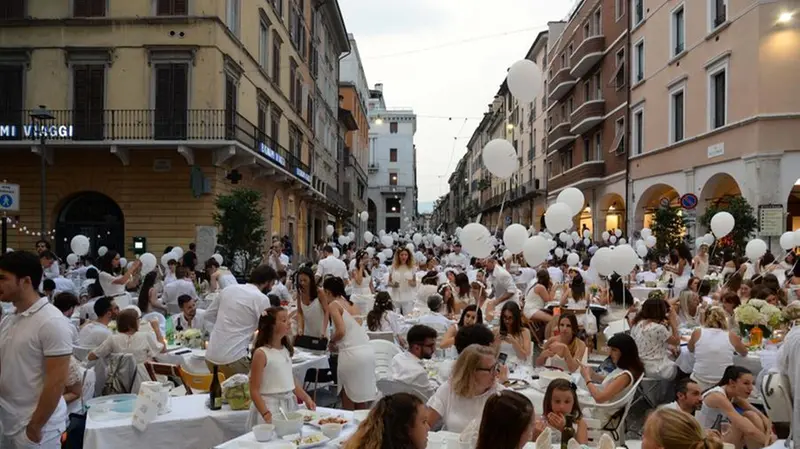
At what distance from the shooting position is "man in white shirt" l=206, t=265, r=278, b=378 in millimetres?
5973

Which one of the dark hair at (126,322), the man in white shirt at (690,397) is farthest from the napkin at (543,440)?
the dark hair at (126,322)

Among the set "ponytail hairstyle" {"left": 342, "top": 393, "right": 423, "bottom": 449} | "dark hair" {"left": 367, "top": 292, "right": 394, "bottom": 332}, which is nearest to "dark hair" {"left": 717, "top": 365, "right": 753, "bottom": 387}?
"ponytail hairstyle" {"left": 342, "top": 393, "right": 423, "bottom": 449}

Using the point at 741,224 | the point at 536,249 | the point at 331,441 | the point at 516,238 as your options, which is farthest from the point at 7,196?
the point at 741,224

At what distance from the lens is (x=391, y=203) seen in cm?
8931

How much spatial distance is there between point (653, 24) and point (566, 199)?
18207mm

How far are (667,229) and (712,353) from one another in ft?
49.1

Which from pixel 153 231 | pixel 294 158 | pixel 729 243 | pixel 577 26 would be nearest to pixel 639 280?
pixel 729 243

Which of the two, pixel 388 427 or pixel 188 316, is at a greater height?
pixel 388 427

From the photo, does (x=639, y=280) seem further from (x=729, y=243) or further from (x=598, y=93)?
(x=598, y=93)

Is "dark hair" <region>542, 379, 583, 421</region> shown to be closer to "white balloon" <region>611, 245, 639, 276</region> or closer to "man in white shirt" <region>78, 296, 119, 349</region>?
"man in white shirt" <region>78, 296, 119, 349</region>

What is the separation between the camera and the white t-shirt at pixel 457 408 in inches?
174

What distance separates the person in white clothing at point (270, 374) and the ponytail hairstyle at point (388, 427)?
164 cm

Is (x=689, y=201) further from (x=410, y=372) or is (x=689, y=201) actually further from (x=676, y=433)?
(x=676, y=433)

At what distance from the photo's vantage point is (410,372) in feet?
18.6
